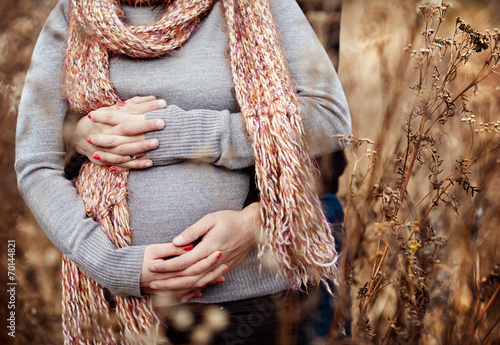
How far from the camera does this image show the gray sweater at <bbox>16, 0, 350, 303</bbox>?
45.4 inches

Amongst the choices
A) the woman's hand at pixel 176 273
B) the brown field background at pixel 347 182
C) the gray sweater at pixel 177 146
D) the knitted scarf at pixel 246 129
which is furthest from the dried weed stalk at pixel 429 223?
the woman's hand at pixel 176 273

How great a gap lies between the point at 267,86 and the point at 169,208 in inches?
18.4

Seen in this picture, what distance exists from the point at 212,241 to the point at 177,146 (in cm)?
30

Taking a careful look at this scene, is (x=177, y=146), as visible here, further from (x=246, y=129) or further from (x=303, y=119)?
(x=303, y=119)

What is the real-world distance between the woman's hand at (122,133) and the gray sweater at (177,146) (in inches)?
1.2

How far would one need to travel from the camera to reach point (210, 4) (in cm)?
129

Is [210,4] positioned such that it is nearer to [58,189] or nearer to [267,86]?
[267,86]

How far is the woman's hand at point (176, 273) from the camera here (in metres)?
1.10

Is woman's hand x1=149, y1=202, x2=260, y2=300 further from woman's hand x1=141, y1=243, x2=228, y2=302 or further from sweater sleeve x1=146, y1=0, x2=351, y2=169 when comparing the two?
sweater sleeve x1=146, y1=0, x2=351, y2=169

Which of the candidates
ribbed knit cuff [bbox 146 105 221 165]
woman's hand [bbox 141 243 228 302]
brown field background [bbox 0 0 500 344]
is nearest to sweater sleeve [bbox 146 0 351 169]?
ribbed knit cuff [bbox 146 105 221 165]

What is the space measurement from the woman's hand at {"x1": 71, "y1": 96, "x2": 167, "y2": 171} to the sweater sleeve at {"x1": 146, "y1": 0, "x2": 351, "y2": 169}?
28 millimetres

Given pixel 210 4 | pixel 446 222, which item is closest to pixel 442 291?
pixel 446 222

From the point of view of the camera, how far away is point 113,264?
3.64 ft

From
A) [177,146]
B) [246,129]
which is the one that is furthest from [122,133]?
[246,129]
